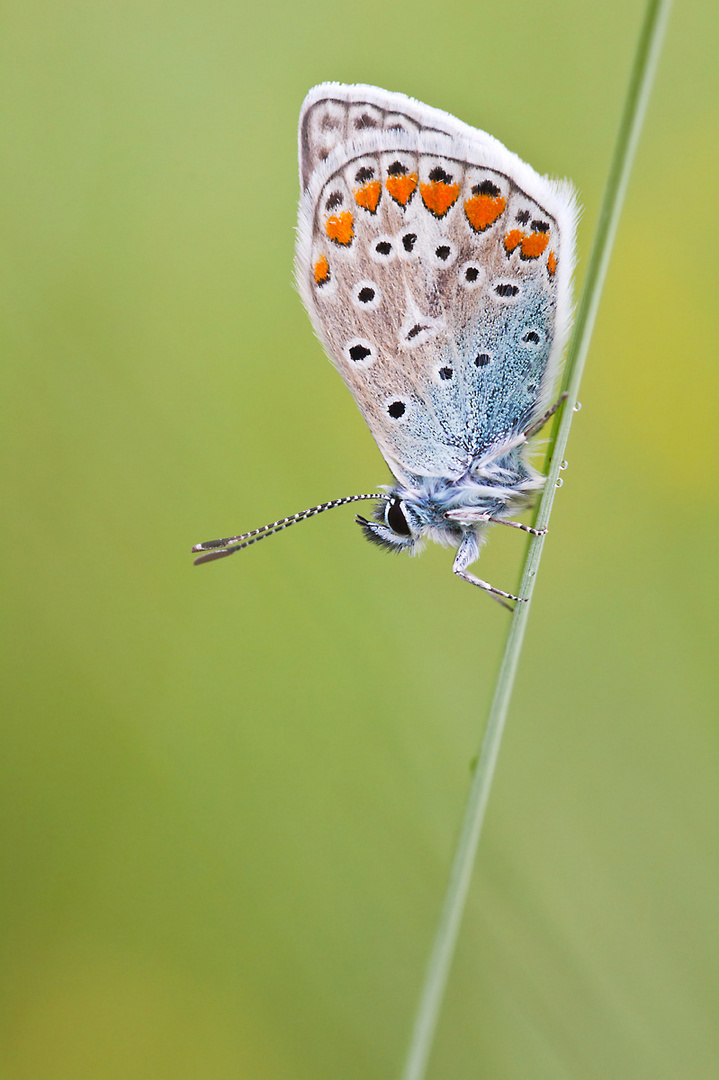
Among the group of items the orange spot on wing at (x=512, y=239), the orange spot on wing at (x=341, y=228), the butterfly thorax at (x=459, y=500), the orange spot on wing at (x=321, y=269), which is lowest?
the butterfly thorax at (x=459, y=500)

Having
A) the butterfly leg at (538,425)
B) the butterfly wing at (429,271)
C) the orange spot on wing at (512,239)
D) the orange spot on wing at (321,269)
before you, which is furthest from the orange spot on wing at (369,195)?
the butterfly leg at (538,425)

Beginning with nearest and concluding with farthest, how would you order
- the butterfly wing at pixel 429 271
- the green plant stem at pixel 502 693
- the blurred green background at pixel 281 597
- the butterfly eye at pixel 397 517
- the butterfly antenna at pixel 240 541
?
1. the green plant stem at pixel 502 693
2. the butterfly wing at pixel 429 271
3. the butterfly antenna at pixel 240 541
4. the butterfly eye at pixel 397 517
5. the blurred green background at pixel 281 597

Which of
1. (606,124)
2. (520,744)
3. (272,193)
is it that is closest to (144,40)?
(272,193)

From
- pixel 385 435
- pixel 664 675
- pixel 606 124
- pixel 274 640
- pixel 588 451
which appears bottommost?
pixel 274 640

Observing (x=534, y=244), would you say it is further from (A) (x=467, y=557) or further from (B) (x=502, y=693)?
(B) (x=502, y=693)

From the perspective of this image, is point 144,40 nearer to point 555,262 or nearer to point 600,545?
point 555,262

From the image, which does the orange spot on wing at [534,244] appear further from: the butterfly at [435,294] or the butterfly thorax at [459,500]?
the butterfly thorax at [459,500]

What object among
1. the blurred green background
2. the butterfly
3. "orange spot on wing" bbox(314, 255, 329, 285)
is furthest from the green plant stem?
"orange spot on wing" bbox(314, 255, 329, 285)
